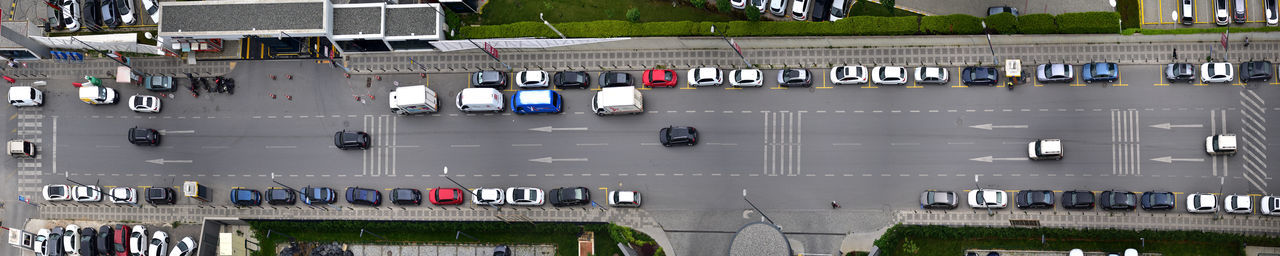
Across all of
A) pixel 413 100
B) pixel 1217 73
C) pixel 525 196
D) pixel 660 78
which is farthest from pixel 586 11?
pixel 1217 73

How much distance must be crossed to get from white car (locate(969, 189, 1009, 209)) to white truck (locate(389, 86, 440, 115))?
4852cm

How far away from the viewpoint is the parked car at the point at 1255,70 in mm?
98250

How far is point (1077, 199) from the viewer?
322ft

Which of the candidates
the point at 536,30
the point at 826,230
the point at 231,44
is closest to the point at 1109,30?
the point at 826,230

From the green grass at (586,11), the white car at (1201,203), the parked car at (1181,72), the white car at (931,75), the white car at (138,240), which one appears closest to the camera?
the white car at (1201,203)

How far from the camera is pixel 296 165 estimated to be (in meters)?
108

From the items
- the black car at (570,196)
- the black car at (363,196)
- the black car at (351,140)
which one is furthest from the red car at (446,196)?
the black car at (570,196)

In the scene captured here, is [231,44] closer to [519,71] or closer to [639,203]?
[519,71]

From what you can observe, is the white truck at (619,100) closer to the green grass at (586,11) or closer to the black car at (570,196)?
the black car at (570,196)

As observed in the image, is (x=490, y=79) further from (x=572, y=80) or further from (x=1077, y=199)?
(x=1077, y=199)

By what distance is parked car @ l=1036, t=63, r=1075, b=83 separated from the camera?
99.7m

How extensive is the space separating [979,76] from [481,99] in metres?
43.8

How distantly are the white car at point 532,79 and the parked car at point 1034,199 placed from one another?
141 feet

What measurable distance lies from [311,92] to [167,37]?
46.4 feet
